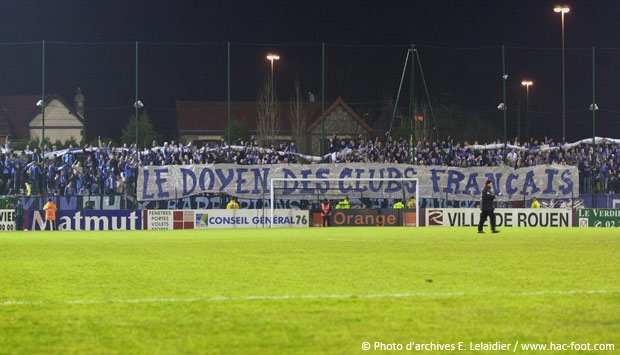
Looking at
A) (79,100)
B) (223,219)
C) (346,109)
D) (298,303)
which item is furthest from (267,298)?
(79,100)

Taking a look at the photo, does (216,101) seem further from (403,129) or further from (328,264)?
(328,264)

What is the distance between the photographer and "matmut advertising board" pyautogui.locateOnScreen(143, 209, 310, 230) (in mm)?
39000

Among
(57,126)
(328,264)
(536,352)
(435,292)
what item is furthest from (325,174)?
(57,126)

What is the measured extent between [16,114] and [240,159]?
51.7m

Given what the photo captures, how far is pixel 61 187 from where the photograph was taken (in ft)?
131

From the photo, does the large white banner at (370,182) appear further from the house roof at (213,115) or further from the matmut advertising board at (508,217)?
the house roof at (213,115)

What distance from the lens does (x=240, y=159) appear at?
42.2 meters

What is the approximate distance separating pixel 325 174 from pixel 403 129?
2361cm

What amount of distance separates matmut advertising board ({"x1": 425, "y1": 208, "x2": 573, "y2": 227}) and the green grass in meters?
23.9

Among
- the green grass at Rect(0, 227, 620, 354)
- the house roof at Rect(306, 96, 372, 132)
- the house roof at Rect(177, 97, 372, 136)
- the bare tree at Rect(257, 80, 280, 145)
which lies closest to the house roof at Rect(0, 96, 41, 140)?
the house roof at Rect(177, 97, 372, 136)

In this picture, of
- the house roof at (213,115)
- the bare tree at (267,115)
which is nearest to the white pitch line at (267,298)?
the bare tree at (267,115)

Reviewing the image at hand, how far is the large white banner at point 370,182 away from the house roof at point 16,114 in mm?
46887

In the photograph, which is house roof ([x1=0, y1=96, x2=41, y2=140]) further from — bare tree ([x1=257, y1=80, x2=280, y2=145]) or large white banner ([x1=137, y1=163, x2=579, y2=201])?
large white banner ([x1=137, y1=163, x2=579, y2=201])

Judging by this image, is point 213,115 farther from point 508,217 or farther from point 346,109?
point 508,217
